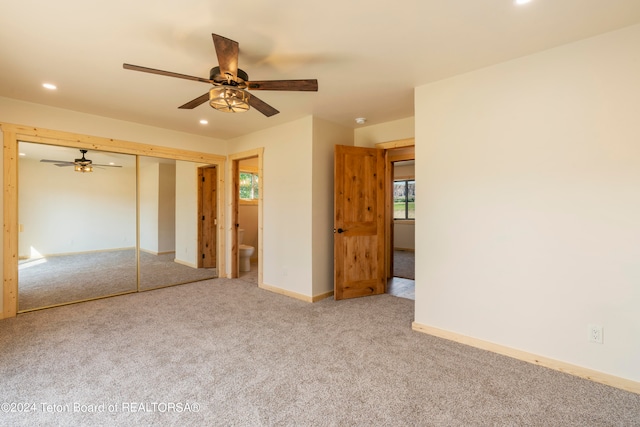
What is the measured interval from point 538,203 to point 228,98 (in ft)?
8.79

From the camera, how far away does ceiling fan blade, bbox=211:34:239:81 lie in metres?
1.79

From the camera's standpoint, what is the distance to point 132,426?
1.66 metres

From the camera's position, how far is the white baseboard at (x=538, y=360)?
6.74ft

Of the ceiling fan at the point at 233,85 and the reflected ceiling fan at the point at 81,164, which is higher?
the ceiling fan at the point at 233,85

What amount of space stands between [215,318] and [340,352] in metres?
1.62

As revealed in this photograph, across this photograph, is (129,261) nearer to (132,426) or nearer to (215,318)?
(215,318)

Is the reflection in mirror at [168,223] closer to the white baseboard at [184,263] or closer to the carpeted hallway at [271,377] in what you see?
the white baseboard at [184,263]

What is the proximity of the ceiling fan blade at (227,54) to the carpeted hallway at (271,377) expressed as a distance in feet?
7.46

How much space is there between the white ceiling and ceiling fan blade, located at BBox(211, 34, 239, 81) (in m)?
0.26

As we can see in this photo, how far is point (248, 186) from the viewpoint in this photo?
6980 millimetres

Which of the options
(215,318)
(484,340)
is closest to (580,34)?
(484,340)

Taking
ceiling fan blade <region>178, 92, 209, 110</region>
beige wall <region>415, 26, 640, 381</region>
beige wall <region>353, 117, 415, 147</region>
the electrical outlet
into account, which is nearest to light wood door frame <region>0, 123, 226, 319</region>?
ceiling fan blade <region>178, 92, 209, 110</region>

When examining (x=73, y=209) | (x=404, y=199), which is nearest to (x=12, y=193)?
(x=73, y=209)

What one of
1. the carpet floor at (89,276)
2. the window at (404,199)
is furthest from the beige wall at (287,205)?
the window at (404,199)
